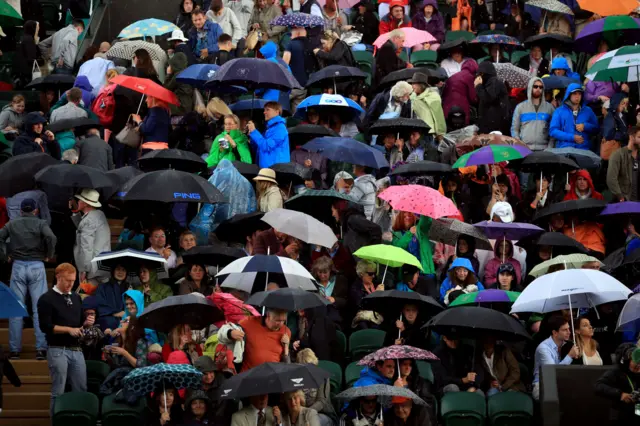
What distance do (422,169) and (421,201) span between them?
1.37m

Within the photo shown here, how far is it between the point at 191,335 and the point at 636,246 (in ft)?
19.5

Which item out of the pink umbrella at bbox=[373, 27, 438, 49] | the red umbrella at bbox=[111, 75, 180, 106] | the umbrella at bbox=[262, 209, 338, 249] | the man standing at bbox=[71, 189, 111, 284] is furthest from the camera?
the pink umbrella at bbox=[373, 27, 438, 49]

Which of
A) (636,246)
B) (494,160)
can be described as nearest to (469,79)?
(494,160)

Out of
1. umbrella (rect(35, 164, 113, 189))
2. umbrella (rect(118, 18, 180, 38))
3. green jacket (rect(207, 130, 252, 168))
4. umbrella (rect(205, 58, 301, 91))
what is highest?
umbrella (rect(118, 18, 180, 38))

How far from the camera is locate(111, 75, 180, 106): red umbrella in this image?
2616 centimetres

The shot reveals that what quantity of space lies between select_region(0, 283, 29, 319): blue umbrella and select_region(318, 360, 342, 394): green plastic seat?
131 inches

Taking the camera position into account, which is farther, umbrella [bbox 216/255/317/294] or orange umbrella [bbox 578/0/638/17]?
orange umbrella [bbox 578/0/638/17]

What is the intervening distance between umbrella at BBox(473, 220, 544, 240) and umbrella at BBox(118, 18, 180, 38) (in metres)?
8.59

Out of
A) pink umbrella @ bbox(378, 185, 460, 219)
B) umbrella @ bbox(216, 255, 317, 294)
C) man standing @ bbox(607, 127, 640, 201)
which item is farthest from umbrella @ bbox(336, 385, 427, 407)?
man standing @ bbox(607, 127, 640, 201)

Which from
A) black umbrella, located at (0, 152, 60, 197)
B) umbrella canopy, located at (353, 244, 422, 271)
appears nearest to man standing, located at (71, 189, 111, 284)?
black umbrella, located at (0, 152, 60, 197)

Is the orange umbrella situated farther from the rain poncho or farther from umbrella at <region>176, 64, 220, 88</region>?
the rain poncho

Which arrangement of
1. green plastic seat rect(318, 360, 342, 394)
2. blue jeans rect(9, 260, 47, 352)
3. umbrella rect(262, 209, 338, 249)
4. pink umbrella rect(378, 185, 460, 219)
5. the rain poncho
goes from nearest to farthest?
green plastic seat rect(318, 360, 342, 394)
blue jeans rect(9, 260, 47, 352)
umbrella rect(262, 209, 338, 249)
pink umbrella rect(378, 185, 460, 219)
the rain poncho

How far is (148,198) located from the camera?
73.7 ft

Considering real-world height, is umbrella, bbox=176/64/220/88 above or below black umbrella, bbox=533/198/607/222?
above
